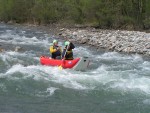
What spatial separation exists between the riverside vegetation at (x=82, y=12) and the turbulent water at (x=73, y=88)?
67.3 feet

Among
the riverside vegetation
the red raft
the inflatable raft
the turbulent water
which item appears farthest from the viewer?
the riverside vegetation

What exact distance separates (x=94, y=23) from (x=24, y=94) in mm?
29212

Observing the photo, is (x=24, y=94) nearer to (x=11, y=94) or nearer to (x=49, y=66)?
(x=11, y=94)

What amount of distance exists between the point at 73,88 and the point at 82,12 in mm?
29998

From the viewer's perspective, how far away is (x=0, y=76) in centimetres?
1320

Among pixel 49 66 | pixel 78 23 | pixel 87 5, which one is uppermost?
pixel 49 66

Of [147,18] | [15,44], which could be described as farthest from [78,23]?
[15,44]

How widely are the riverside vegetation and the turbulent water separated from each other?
2051 cm

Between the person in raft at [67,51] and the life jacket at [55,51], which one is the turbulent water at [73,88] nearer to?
the life jacket at [55,51]

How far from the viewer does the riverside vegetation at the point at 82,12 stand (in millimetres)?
37284

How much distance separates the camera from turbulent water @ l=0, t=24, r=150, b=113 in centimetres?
Result: 1016

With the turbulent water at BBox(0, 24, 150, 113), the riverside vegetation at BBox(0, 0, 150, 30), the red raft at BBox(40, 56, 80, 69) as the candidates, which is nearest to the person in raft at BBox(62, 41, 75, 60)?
the red raft at BBox(40, 56, 80, 69)

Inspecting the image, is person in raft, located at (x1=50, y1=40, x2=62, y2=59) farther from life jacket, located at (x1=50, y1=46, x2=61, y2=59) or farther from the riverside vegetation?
the riverside vegetation

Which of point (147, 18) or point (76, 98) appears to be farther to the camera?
point (147, 18)
